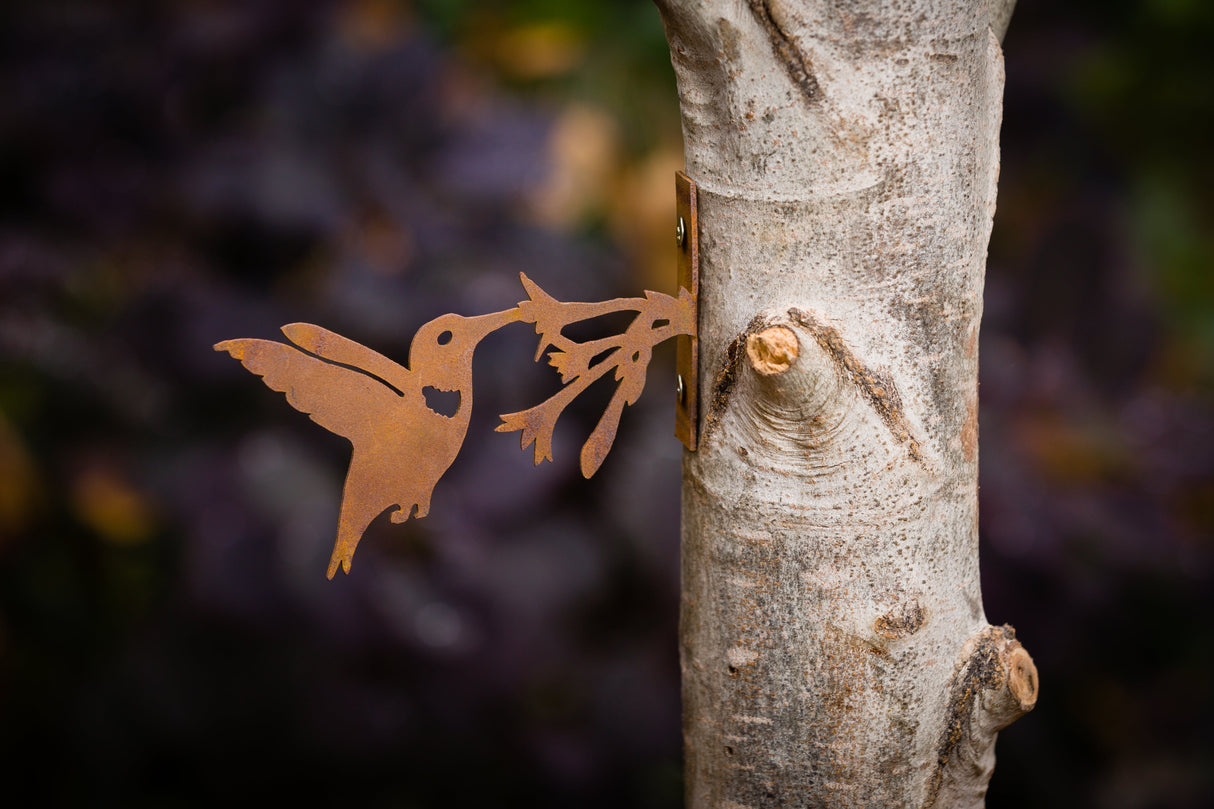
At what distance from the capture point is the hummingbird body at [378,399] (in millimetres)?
608

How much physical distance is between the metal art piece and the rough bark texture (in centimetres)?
5

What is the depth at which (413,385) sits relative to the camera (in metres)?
0.64

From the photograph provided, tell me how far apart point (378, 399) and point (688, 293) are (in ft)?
0.62

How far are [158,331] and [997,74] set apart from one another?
3.49 feet

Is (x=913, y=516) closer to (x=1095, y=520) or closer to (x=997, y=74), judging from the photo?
(x=997, y=74)

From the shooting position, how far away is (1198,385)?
6.21 ft

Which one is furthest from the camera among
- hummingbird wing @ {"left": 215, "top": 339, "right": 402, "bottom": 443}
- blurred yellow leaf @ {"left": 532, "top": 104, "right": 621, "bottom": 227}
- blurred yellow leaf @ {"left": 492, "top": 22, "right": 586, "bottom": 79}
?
blurred yellow leaf @ {"left": 492, "top": 22, "right": 586, "bottom": 79}

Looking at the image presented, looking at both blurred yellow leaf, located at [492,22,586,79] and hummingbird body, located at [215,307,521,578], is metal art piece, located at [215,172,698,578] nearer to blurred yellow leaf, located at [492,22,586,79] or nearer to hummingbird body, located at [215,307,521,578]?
hummingbird body, located at [215,307,521,578]

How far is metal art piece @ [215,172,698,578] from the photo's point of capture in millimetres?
611

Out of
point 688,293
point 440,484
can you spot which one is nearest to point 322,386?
point 688,293

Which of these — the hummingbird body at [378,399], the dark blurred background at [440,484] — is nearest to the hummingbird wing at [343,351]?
the hummingbird body at [378,399]

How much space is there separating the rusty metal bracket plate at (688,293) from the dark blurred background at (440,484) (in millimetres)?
612

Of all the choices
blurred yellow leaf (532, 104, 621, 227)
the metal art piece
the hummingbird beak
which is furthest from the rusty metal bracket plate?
blurred yellow leaf (532, 104, 621, 227)

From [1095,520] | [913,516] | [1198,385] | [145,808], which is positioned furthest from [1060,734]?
[145,808]
